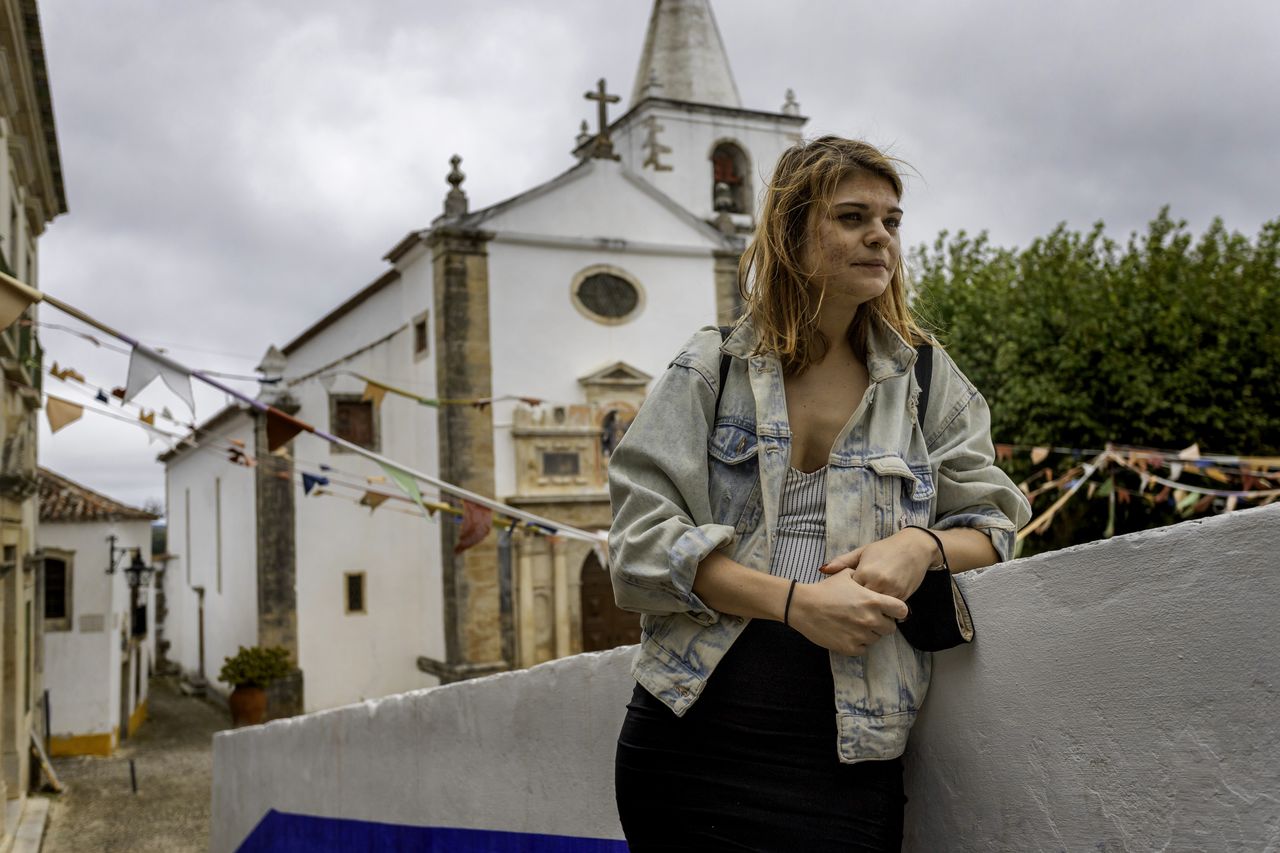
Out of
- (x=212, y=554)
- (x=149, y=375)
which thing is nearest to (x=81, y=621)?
(x=212, y=554)

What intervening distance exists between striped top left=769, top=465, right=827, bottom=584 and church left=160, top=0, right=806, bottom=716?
52.5 ft

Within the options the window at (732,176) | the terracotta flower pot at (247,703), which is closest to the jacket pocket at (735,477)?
the terracotta flower pot at (247,703)

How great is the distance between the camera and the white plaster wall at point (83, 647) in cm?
1695

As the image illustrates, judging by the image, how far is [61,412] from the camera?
848cm

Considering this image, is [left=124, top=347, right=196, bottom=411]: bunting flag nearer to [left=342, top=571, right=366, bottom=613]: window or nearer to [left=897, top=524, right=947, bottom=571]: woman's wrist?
[left=897, top=524, right=947, bottom=571]: woman's wrist

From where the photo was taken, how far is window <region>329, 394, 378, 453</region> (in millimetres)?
19906

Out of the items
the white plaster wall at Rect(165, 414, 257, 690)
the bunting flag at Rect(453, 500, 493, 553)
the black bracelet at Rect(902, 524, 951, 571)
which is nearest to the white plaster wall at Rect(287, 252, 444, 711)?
the white plaster wall at Rect(165, 414, 257, 690)

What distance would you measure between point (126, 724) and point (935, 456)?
1997cm

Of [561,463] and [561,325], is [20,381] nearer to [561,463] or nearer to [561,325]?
[561,463]

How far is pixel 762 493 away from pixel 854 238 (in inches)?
16.0

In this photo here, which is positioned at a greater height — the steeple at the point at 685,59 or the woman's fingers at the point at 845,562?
the steeple at the point at 685,59

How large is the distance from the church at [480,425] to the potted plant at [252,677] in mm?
468

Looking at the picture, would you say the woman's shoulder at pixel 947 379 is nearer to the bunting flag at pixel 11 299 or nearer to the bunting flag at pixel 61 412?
the bunting flag at pixel 11 299

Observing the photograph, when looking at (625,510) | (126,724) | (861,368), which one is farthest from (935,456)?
(126,724)
